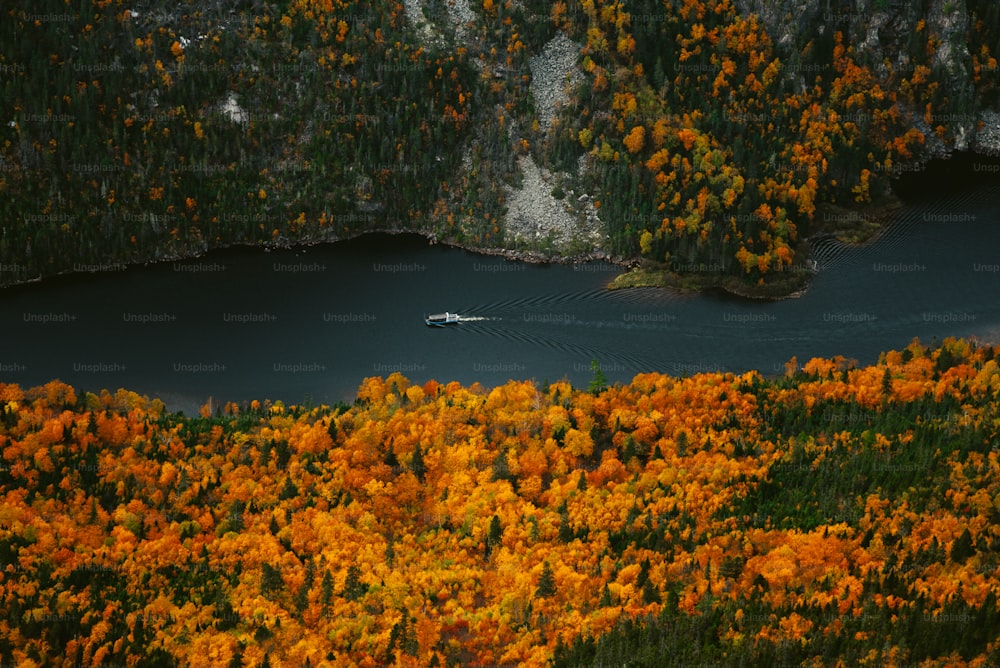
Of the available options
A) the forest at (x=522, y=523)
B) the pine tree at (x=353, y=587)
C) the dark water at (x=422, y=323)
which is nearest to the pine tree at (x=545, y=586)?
the forest at (x=522, y=523)

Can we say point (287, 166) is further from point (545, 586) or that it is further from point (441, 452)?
point (545, 586)

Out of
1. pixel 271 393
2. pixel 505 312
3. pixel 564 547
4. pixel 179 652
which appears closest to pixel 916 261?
pixel 505 312

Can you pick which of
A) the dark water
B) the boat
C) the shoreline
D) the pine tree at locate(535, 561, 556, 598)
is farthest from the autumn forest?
the boat

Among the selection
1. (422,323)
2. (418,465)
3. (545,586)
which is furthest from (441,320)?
(545,586)

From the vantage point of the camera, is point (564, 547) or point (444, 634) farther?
point (564, 547)

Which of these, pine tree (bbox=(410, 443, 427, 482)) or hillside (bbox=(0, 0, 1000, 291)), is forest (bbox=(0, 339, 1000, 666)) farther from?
hillside (bbox=(0, 0, 1000, 291))

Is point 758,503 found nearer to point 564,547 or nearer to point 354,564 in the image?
point 564,547
